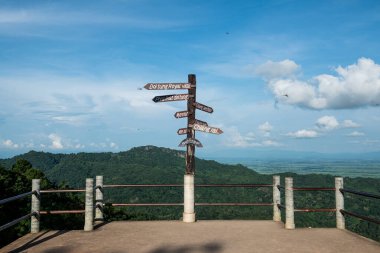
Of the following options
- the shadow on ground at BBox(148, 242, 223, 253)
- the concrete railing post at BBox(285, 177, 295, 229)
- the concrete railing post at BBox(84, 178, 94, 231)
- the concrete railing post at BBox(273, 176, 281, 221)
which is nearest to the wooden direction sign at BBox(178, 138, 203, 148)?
the concrete railing post at BBox(273, 176, 281, 221)

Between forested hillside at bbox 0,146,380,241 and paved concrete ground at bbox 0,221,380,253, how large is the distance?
3155cm

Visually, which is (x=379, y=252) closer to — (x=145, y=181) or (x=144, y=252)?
(x=144, y=252)

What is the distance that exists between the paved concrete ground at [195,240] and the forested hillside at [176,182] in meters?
31.6

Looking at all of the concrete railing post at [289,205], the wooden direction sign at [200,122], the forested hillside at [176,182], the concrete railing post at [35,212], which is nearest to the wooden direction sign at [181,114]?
the wooden direction sign at [200,122]

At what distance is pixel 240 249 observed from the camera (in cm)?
642

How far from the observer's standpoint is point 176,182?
4459 inches

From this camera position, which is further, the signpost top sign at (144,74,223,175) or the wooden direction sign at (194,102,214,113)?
the wooden direction sign at (194,102,214,113)

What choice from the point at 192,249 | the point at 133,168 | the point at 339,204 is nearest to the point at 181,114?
the point at 192,249

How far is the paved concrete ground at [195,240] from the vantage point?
643 cm

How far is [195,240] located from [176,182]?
4227 inches

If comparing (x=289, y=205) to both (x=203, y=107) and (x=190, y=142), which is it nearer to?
(x=190, y=142)

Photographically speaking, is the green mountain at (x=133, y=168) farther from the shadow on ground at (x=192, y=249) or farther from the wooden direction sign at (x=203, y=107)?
the shadow on ground at (x=192, y=249)

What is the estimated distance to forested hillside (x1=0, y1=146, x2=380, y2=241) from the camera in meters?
76.7

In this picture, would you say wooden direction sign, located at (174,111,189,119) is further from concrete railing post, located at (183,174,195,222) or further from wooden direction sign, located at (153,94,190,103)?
concrete railing post, located at (183,174,195,222)
